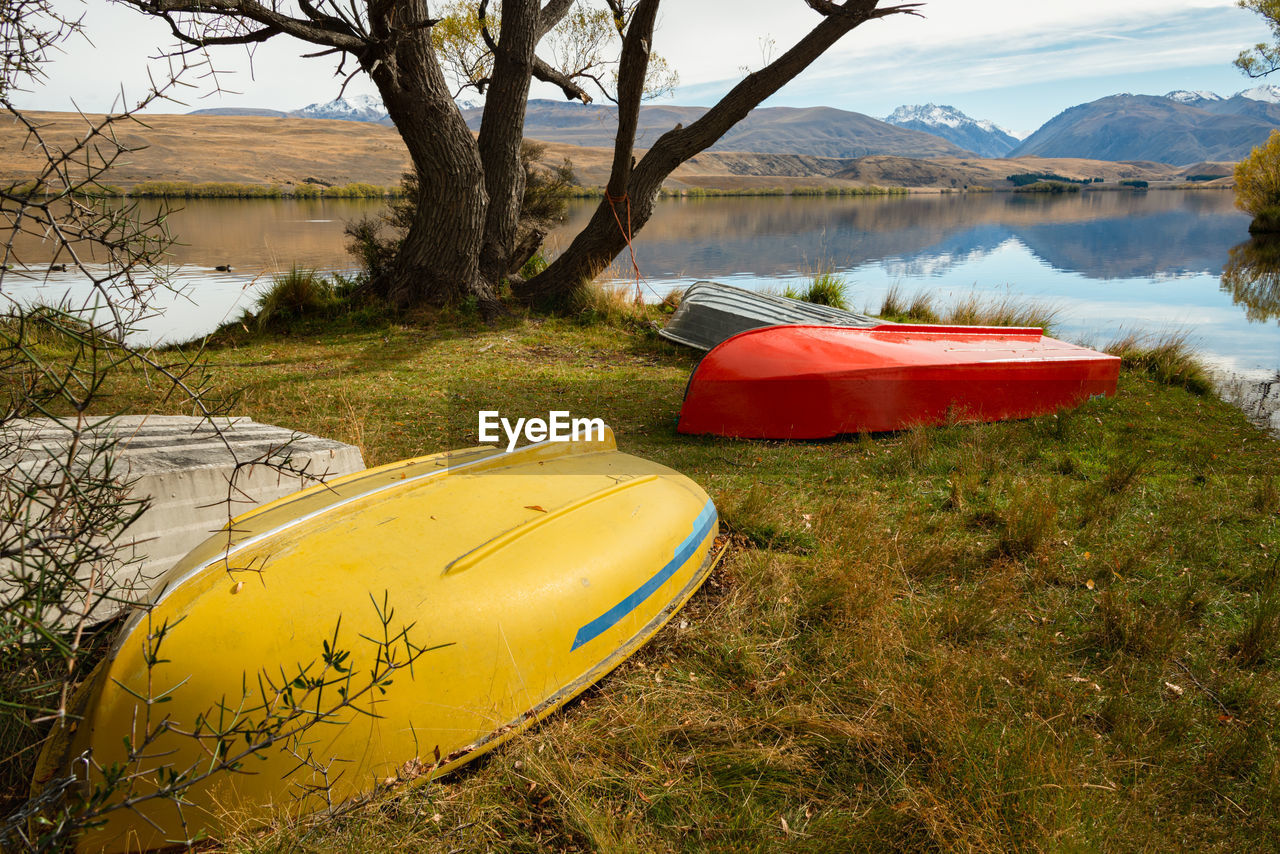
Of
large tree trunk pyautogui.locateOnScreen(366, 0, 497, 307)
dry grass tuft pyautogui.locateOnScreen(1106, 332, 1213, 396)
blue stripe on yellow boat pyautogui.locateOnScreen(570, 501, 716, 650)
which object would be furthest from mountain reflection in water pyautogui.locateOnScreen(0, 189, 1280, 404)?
blue stripe on yellow boat pyautogui.locateOnScreen(570, 501, 716, 650)

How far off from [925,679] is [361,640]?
190 cm

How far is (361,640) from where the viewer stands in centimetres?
206

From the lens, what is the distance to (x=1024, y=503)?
4.14 m

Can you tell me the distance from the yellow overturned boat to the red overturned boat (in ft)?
8.78

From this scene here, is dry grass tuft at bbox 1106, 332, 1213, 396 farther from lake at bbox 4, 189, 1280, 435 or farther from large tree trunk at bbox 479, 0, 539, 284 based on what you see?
large tree trunk at bbox 479, 0, 539, 284

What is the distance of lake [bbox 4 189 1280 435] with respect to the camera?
11523 mm

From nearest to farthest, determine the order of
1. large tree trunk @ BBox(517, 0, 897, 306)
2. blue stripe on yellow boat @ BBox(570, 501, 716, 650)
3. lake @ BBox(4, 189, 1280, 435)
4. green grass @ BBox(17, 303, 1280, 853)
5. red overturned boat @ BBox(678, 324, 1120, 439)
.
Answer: green grass @ BBox(17, 303, 1280, 853)
blue stripe on yellow boat @ BBox(570, 501, 716, 650)
red overturned boat @ BBox(678, 324, 1120, 439)
large tree trunk @ BBox(517, 0, 897, 306)
lake @ BBox(4, 189, 1280, 435)

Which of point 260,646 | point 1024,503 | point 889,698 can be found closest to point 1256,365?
point 1024,503

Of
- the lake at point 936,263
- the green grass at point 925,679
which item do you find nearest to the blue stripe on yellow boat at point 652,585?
the green grass at point 925,679

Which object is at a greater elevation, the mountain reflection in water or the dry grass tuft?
the mountain reflection in water

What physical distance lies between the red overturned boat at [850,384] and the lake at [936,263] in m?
3.36

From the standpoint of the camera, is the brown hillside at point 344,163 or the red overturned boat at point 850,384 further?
the brown hillside at point 344,163

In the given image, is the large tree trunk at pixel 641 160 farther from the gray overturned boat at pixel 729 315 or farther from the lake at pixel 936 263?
the lake at pixel 936 263

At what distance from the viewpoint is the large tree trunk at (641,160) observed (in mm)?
8969
